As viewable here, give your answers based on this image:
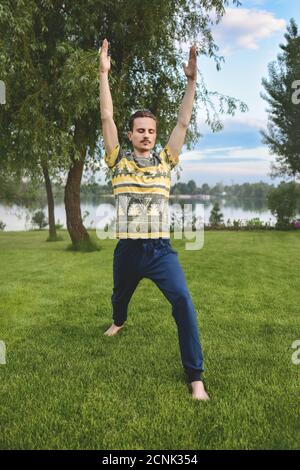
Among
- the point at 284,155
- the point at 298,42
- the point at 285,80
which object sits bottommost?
the point at 284,155

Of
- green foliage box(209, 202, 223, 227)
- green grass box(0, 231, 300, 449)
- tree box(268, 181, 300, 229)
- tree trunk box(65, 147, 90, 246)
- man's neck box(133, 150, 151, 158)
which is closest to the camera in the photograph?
green grass box(0, 231, 300, 449)

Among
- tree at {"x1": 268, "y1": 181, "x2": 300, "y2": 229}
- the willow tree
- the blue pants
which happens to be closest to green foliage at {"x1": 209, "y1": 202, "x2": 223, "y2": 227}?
tree at {"x1": 268, "y1": 181, "x2": 300, "y2": 229}

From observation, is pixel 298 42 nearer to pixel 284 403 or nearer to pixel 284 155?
pixel 284 155

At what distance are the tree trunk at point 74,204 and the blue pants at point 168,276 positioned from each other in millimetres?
10311

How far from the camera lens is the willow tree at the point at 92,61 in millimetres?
11203

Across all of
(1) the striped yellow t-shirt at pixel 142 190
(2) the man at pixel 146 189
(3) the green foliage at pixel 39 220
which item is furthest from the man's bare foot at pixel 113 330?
(3) the green foliage at pixel 39 220

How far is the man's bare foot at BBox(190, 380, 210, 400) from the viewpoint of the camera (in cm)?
346

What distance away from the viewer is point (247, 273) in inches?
374

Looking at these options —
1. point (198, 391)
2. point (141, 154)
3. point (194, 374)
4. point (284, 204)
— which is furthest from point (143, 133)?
point (284, 204)

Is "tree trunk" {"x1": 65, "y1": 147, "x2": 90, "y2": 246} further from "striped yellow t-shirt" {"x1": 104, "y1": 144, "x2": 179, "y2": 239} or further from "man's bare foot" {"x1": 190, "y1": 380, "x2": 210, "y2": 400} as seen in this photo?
"man's bare foot" {"x1": 190, "y1": 380, "x2": 210, "y2": 400}

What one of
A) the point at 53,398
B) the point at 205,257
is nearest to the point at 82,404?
the point at 53,398

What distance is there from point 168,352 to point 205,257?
24.7ft

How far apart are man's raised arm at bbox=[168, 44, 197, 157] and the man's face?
0.21m
